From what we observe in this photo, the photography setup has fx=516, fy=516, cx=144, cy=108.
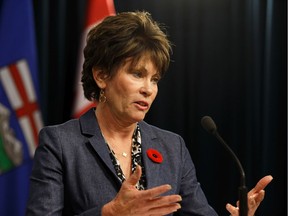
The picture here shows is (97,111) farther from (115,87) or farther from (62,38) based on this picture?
(62,38)

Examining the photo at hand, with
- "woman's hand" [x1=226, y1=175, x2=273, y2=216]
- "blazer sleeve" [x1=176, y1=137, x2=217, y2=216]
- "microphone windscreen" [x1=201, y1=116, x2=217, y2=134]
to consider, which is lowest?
"blazer sleeve" [x1=176, y1=137, x2=217, y2=216]

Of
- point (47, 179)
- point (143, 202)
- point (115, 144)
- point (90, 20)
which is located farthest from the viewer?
point (90, 20)

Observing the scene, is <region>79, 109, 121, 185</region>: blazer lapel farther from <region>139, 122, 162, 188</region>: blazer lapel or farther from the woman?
<region>139, 122, 162, 188</region>: blazer lapel

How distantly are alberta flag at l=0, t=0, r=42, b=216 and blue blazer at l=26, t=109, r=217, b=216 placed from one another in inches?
34.4

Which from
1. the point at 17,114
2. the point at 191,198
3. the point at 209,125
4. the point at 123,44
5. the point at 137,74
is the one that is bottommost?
the point at 191,198

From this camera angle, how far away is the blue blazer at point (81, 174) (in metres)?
1.62

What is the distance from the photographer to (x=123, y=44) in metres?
1.77

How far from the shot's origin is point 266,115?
3.40m

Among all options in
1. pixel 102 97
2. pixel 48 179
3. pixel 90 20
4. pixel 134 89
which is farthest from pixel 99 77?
pixel 90 20

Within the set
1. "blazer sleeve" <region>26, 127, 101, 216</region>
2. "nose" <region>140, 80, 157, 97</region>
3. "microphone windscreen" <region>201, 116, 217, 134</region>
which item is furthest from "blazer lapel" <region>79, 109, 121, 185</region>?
"microphone windscreen" <region>201, 116, 217, 134</region>

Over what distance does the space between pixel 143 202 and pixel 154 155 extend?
48cm

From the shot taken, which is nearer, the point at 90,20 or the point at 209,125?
the point at 209,125

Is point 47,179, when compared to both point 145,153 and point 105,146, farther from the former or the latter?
point 145,153

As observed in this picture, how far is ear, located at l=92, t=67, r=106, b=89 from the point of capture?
184 centimetres
